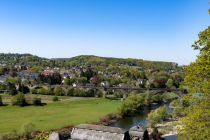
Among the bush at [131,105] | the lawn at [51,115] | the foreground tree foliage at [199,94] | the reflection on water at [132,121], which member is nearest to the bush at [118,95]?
the lawn at [51,115]

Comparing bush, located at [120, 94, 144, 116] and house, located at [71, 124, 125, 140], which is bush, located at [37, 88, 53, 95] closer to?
bush, located at [120, 94, 144, 116]

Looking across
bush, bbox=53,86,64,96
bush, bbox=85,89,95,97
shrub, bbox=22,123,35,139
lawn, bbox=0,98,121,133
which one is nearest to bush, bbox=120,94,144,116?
lawn, bbox=0,98,121,133

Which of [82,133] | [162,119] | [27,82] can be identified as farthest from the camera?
[27,82]

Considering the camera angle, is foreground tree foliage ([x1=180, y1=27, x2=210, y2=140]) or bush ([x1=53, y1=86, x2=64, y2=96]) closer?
foreground tree foliage ([x1=180, y1=27, x2=210, y2=140])

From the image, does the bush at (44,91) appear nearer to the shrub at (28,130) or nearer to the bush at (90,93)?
the bush at (90,93)

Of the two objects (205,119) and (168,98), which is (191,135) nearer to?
(205,119)

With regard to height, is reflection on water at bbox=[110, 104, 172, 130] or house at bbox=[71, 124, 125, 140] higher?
house at bbox=[71, 124, 125, 140]

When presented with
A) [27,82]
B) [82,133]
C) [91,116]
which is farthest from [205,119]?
[27,82]

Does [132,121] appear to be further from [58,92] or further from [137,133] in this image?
[58,92]
